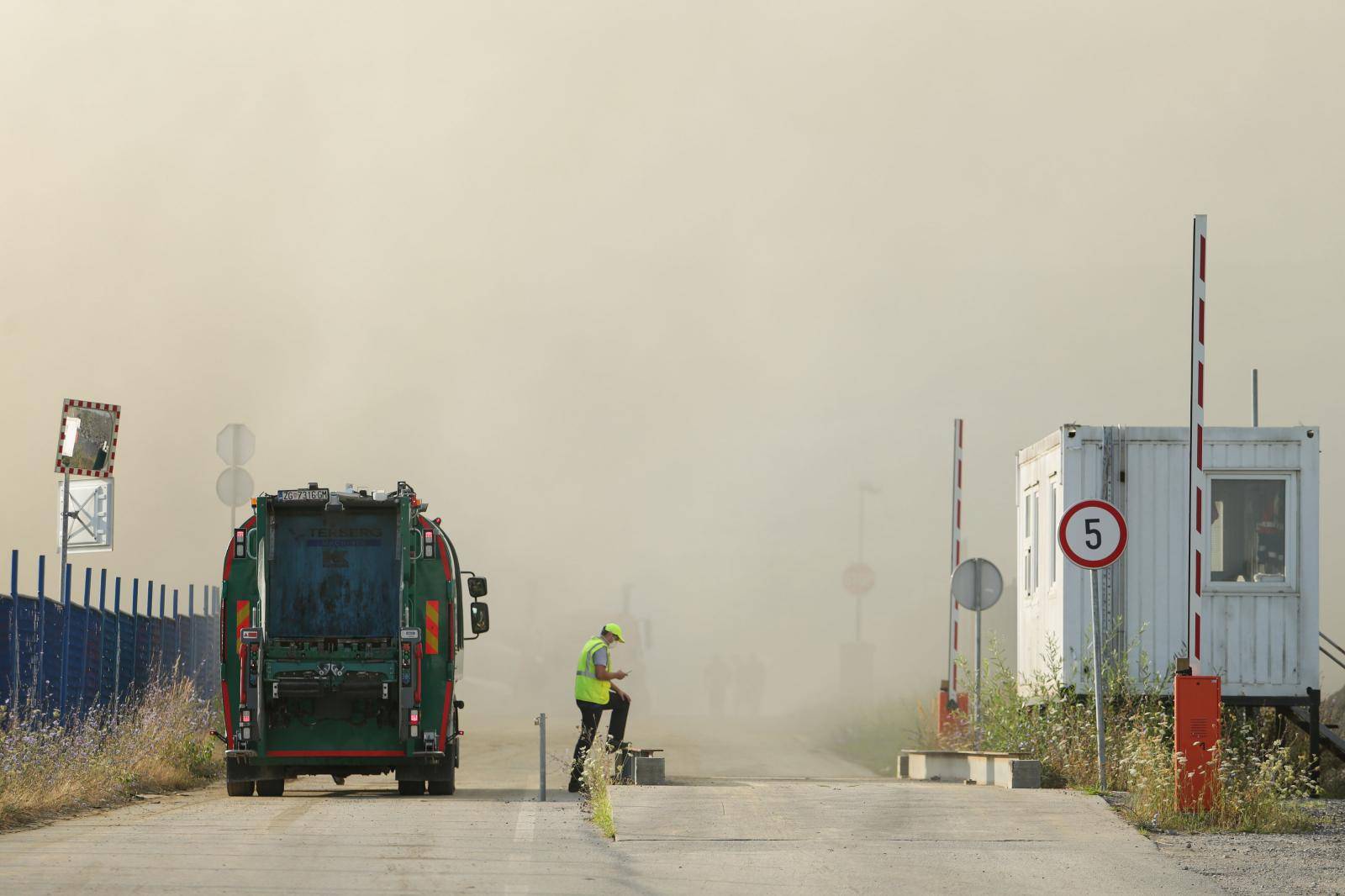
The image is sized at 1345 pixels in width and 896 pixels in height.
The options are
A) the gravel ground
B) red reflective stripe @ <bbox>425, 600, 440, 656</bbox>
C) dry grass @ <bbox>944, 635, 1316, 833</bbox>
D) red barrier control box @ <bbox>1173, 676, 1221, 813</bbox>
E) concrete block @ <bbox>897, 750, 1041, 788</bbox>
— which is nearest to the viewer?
the gravel ground

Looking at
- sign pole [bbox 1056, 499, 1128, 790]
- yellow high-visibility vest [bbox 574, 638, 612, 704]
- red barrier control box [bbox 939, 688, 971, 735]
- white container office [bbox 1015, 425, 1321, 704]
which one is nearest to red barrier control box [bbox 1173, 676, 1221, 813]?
sign pole [bbox 1056, 499, 1128, 790]

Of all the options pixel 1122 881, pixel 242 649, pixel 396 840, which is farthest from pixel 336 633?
pixel 1122 881

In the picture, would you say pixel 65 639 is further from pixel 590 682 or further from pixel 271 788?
pixel 590 682

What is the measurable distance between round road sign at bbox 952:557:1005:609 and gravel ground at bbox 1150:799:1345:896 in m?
9.04

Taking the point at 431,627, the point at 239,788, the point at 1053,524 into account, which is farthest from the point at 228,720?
the point at 1053,524

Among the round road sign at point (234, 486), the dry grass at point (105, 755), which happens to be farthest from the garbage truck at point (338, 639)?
the round road sign at point (234, 486)

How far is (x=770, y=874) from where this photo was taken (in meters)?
11.3

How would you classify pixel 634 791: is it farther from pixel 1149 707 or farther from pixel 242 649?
pixel 1149 707

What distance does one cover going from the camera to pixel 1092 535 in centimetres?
1628

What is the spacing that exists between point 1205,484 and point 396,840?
957cm

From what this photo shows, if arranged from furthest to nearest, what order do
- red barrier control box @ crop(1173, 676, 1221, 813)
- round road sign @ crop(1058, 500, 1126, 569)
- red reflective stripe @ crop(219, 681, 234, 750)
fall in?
red reflective stripe @ crop(219, 681, 234, 750) → round road sign @ crop(1058, 500, 1126, 569) → red barrier control box @ crop(1173, 676, 1221, 813)

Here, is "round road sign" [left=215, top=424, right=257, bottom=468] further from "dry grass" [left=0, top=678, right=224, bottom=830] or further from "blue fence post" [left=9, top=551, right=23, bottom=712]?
"blue fence post" [left=9, top=551, right=23, bottom=712]

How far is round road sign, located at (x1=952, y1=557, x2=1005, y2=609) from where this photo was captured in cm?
2317

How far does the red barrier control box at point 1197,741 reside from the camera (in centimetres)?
1359
